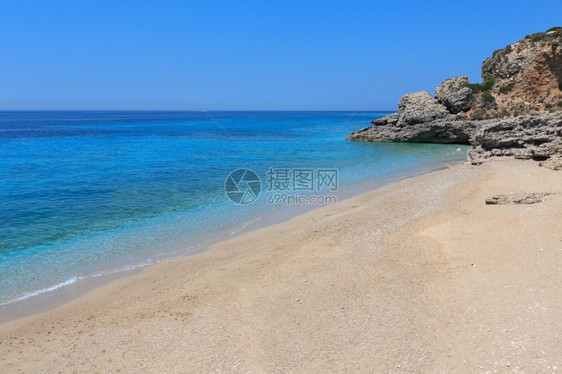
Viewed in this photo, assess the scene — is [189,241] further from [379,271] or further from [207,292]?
[379,271]

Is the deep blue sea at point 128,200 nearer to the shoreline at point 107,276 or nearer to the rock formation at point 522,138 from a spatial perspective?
the shoreline at point 107,276

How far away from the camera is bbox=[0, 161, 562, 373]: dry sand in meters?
5.90

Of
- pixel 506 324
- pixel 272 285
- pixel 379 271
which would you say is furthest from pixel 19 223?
pixel 506 324

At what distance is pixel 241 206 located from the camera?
1708 cm

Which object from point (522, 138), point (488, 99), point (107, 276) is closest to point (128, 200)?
point (107, 276)

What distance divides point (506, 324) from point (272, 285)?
15.8 ft

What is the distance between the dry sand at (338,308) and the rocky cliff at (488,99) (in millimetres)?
18137

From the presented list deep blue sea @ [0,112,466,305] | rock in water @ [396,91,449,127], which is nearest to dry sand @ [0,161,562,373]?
deep blue sea @ [0,112,466,305]

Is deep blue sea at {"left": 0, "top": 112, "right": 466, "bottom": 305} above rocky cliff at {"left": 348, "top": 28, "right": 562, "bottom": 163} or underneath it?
underneath

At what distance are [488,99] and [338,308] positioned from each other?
1542 inches

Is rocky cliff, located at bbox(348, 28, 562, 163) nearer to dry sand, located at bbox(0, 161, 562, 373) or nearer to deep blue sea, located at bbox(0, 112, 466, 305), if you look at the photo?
deep blue sea, located at bbox(0, 112, 466, 305)

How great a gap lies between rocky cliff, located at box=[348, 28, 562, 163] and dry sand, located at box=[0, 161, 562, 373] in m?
18.1

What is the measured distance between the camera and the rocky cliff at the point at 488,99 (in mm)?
34719

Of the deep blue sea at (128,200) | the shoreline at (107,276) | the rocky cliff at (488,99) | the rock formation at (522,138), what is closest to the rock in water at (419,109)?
the rocky cliff at (488,99)
